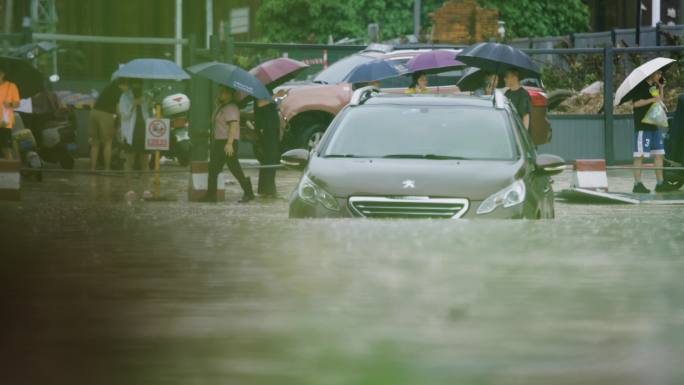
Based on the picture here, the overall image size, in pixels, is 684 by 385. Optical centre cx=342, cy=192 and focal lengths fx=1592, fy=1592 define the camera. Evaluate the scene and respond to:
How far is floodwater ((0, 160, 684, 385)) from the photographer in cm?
273

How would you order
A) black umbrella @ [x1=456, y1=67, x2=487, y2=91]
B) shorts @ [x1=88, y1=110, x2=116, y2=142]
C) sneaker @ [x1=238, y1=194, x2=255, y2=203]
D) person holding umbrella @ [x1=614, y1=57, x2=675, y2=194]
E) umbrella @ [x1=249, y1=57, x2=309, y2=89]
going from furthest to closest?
shorts @ [x1=88, y1=110, x2=116, y2=142]
umbrella @ [x1=249, y1=57, x2=309, y2=89]
black umbrella @ [x1=456, y1=67, x2=487, y2=91]
person holding umbrella @ [x1=614, y1=57, x2=675, y2=194]
sneaker @ [x1=238, y1=194, x2=255, y2=203]

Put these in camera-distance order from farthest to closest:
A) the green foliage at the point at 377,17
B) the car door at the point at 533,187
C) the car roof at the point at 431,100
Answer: the green foliage at the point at 377,17
the car roof at the point at 431,100
the car door at the point at 533,187

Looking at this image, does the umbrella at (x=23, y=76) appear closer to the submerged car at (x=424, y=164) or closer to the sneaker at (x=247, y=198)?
the sneaker at (x=247, y=198)

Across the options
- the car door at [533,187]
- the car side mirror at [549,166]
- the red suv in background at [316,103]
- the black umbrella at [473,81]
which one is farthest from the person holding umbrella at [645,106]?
the car side mirror at [549,166]

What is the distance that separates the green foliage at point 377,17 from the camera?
51.7 meters

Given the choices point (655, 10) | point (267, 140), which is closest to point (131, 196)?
point (267, 140)

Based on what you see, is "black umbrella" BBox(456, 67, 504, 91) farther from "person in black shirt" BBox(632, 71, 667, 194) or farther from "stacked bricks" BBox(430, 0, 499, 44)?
"stacked bricks" BBox(430, 0, 499, 44)

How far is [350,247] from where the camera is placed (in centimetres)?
447

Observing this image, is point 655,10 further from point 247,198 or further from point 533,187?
point 533,187

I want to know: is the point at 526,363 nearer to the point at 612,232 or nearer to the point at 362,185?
the point at 612,232

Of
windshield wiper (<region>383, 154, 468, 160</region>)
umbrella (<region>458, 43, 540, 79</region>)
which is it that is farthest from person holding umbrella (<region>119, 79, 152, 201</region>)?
windshield wiper (<region>383, 154, 468, 160</region>)

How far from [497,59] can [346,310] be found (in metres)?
16.8

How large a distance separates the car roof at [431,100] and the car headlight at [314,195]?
148cm

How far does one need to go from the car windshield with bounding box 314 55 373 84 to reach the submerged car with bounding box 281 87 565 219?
42.3 feet
